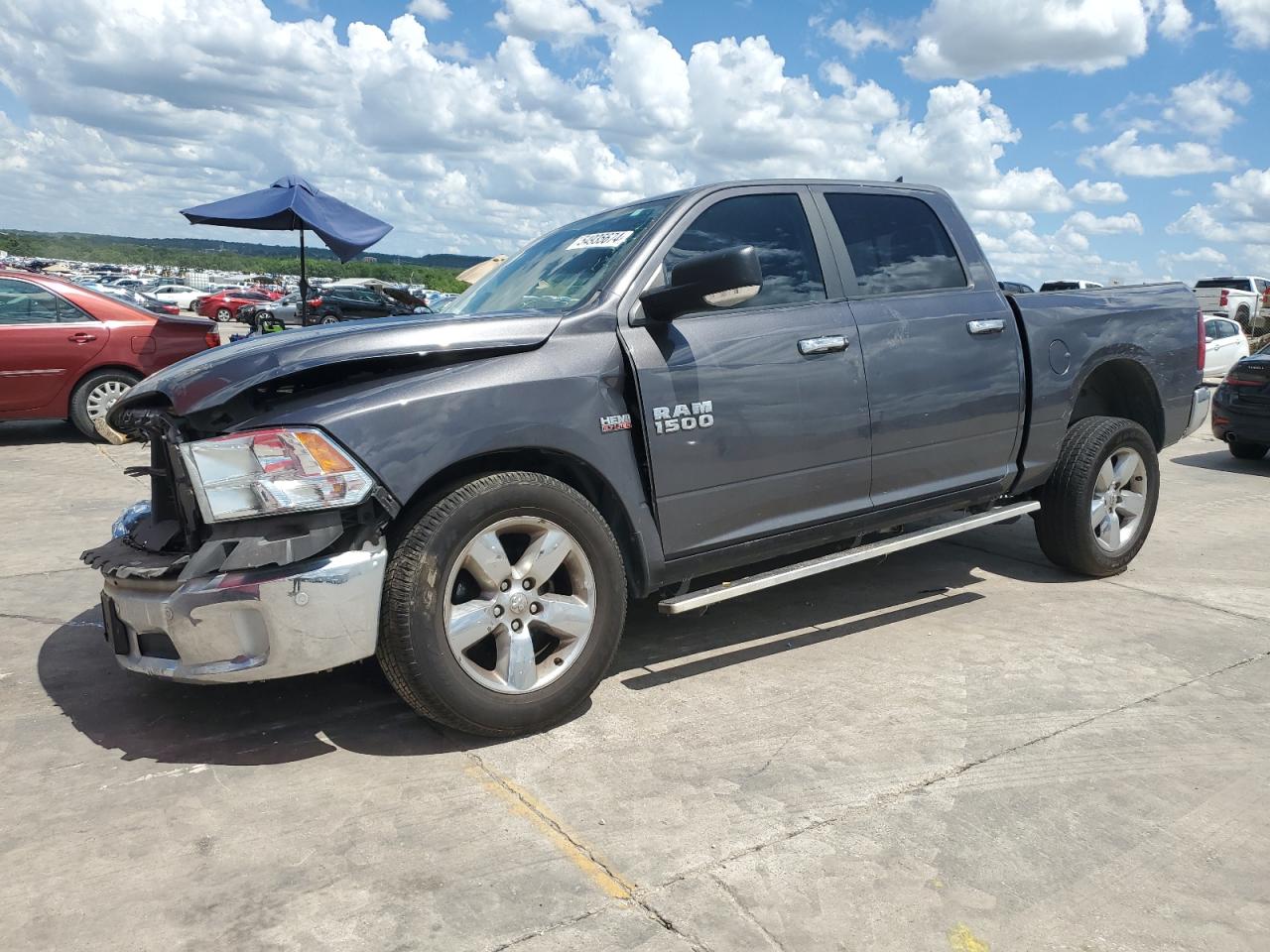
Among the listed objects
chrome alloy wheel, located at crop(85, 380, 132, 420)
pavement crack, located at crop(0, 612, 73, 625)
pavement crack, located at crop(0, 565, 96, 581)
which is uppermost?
chrome alloy wheel, located at crop(85, 380, 132, 420)

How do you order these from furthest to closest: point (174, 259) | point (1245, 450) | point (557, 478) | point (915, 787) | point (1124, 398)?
point (174, 259) → point (1245, 450) → point (1124, 398) → point (557, 478) → point (915, 787)

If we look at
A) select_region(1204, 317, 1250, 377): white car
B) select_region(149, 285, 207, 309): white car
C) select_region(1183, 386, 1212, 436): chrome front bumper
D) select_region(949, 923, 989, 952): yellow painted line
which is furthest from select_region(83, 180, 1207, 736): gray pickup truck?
select_region(149, 285, 207, 309): white car

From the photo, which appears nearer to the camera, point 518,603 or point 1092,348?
point 518,603

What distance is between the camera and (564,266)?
410 cm

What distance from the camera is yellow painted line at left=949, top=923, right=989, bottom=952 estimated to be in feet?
7.55

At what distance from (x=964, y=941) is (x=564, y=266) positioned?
2.81 metres

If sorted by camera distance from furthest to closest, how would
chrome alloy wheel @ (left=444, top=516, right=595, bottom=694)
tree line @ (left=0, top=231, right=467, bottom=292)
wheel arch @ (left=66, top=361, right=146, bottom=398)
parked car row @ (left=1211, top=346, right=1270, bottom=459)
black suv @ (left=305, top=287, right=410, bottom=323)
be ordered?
tree line @ (left=0, top=231, right=467, bottom=292), black suv @ (left=305, top=287, right=410, bottom=323), parked car row @ (left=1211, top=346, right=1270, bottom=459), wheel arch @ (left=66, top=361, right=146, bottom=398), chrome alloy wheel @ (left=444, top=516, right=595, bottom=694)

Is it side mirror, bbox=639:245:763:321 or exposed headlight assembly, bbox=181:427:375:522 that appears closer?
exposed headlight assembly, bbox=181:427:375:522

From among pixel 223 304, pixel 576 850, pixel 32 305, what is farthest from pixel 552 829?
pixel 223 304

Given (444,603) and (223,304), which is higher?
(223,304)

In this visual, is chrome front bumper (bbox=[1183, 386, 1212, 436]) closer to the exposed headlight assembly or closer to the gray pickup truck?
the gray pickup truck

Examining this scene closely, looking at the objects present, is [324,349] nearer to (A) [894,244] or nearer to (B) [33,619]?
(B) [33,619]

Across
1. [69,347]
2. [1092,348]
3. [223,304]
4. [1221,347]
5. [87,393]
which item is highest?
[223,304]

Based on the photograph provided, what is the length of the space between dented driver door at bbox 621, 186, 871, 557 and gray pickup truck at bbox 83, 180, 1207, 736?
11 mm
